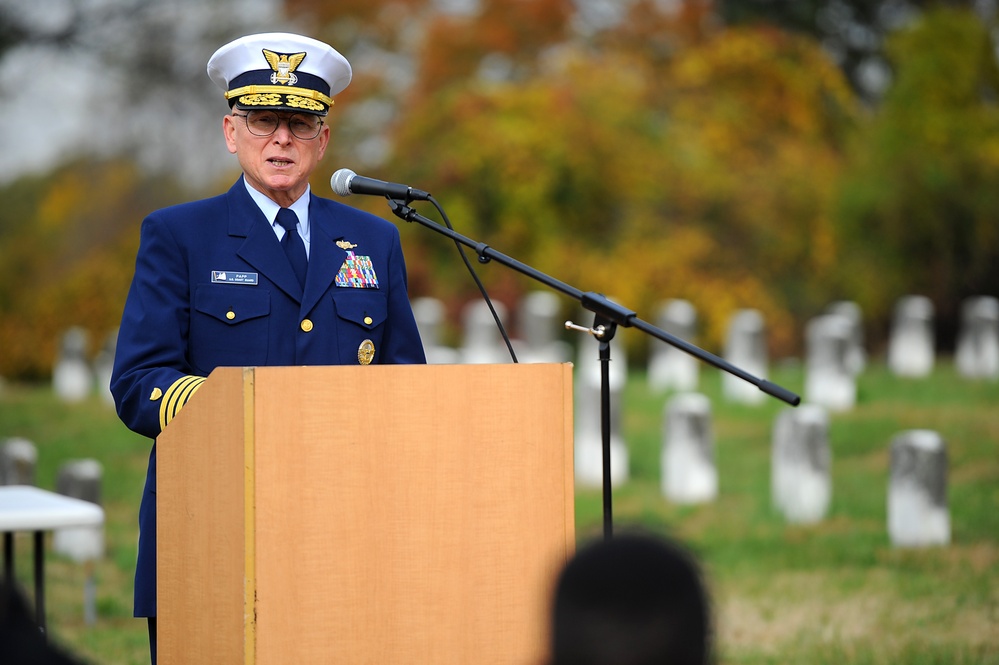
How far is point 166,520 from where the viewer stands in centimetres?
295

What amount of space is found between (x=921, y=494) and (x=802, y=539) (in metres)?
0.88

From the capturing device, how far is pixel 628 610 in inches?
70.6

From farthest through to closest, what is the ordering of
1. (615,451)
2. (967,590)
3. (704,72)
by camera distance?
(704,72)
(615,451)
(967,590)

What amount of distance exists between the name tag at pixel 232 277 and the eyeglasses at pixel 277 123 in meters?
0.36

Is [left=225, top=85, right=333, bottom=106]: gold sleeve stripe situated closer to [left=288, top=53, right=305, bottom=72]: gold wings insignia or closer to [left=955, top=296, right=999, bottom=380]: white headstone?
[left=288, top=53, right=305, bottom=72]: gold wings insignia

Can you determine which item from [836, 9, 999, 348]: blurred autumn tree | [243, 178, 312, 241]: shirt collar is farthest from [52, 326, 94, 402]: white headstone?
[243, 178, 312, 241]: shirt collar

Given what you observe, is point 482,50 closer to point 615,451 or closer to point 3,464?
point 615,451

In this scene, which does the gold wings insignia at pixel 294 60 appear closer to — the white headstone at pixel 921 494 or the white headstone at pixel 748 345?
the white headstone at pixel 921 494

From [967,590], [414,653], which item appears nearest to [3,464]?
[967,590]

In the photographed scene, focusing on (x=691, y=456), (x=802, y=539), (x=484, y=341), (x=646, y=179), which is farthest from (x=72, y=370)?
(x=802, y=539)

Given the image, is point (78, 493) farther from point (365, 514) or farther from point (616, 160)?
point (616, 160)

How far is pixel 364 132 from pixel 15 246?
5.91 m

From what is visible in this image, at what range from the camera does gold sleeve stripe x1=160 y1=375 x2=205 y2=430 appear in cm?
293

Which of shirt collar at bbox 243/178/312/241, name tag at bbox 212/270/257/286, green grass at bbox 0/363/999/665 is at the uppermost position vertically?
shirt collar at bbox 243/178/312/241
